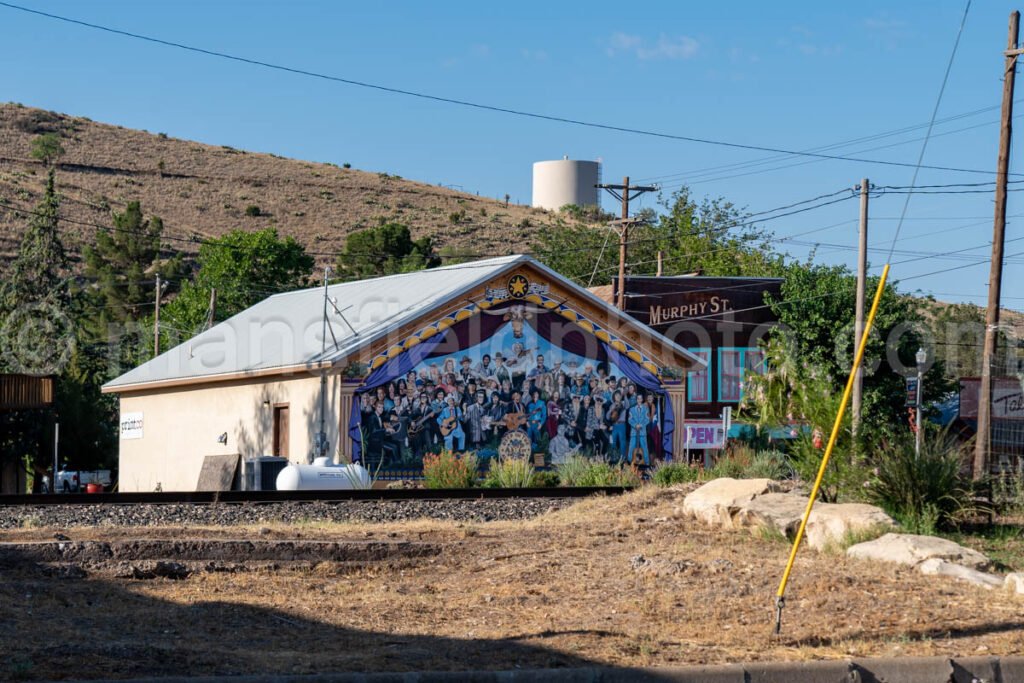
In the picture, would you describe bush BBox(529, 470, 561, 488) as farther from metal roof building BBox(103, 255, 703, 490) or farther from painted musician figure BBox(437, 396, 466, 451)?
metal roof building BBox(103, 255, 703, 490)

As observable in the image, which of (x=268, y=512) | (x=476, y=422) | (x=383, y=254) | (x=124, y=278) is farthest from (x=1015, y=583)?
(x=124, y=278)

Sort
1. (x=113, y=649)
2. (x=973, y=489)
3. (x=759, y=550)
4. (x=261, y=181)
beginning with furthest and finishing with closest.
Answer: (x=261, y=181), (x=973, y=489), (x=759, y=550), (x=113, y=649)

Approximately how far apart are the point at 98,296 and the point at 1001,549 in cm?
6628

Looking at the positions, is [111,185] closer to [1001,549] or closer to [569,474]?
[569,474]

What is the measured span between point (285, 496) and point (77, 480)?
70.3 feet

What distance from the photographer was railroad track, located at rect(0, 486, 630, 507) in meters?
18.1

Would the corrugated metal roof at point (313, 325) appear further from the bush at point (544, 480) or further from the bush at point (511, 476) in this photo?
the bush at point (544, 480)

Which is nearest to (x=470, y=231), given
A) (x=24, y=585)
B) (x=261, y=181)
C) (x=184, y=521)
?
(x=261, y=181)

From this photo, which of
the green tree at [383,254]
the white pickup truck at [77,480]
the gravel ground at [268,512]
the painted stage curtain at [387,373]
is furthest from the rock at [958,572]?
the green tree at [383,254]

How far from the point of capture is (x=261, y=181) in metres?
105

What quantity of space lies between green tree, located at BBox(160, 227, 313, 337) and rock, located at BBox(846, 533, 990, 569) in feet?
163

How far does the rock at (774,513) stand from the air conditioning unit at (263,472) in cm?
1415

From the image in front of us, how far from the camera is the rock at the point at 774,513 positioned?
12070 millimetres

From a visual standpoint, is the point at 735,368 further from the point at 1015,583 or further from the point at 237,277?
the point at 1015,583
